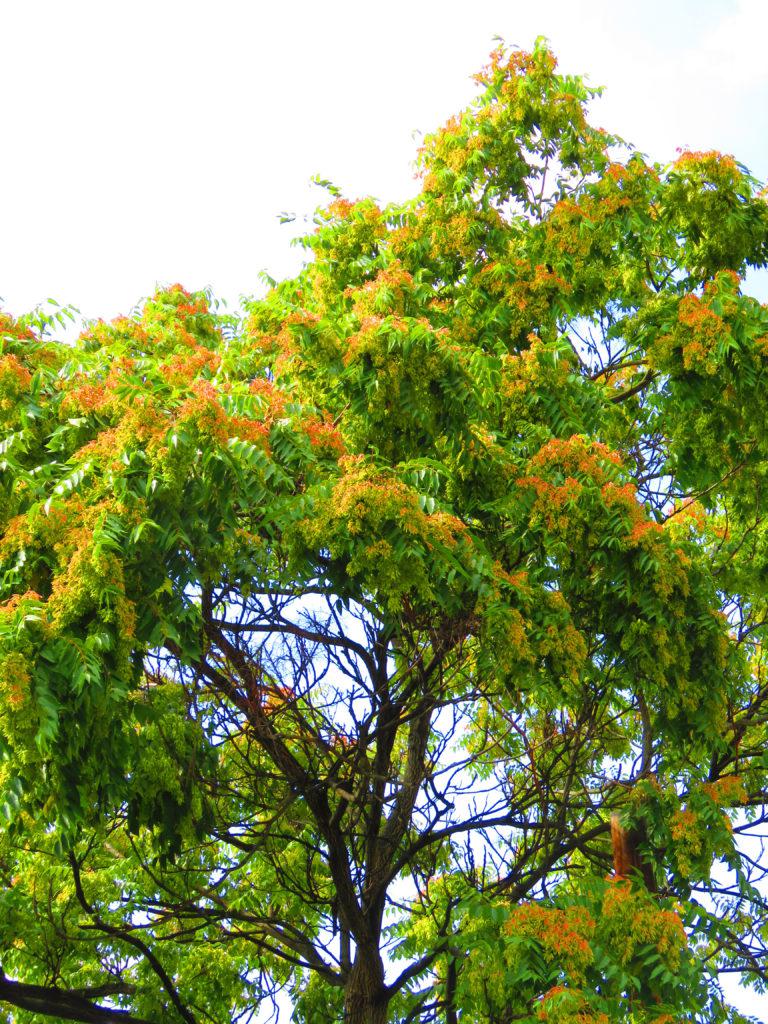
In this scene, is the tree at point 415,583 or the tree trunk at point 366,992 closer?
the tree at point 415,583

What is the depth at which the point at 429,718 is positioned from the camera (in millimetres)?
9289

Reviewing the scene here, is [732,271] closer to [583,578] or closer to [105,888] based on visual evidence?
[583,578]

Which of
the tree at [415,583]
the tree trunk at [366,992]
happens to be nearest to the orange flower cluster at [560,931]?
the tree at [415,583]

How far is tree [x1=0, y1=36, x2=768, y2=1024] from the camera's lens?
20.8 feet

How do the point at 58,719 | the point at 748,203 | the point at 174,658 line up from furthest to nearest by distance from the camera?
the point at 748,203 → the point at 174,658 → the point at 58,719

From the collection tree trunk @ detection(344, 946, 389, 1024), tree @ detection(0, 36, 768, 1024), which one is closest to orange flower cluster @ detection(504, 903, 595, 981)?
tree @ detection(0, 36, 768, 1024)

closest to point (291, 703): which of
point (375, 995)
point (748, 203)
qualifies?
point (375, 995)

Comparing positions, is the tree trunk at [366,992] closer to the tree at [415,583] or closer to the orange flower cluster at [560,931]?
the tree at [415,583]

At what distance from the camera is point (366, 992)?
30.2 feet

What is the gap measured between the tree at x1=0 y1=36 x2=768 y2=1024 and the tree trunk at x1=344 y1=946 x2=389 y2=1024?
0.03 m

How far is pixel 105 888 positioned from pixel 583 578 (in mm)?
5382

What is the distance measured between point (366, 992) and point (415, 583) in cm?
439

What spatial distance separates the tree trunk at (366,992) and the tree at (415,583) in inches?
1.1

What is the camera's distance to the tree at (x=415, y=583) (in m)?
6.35
